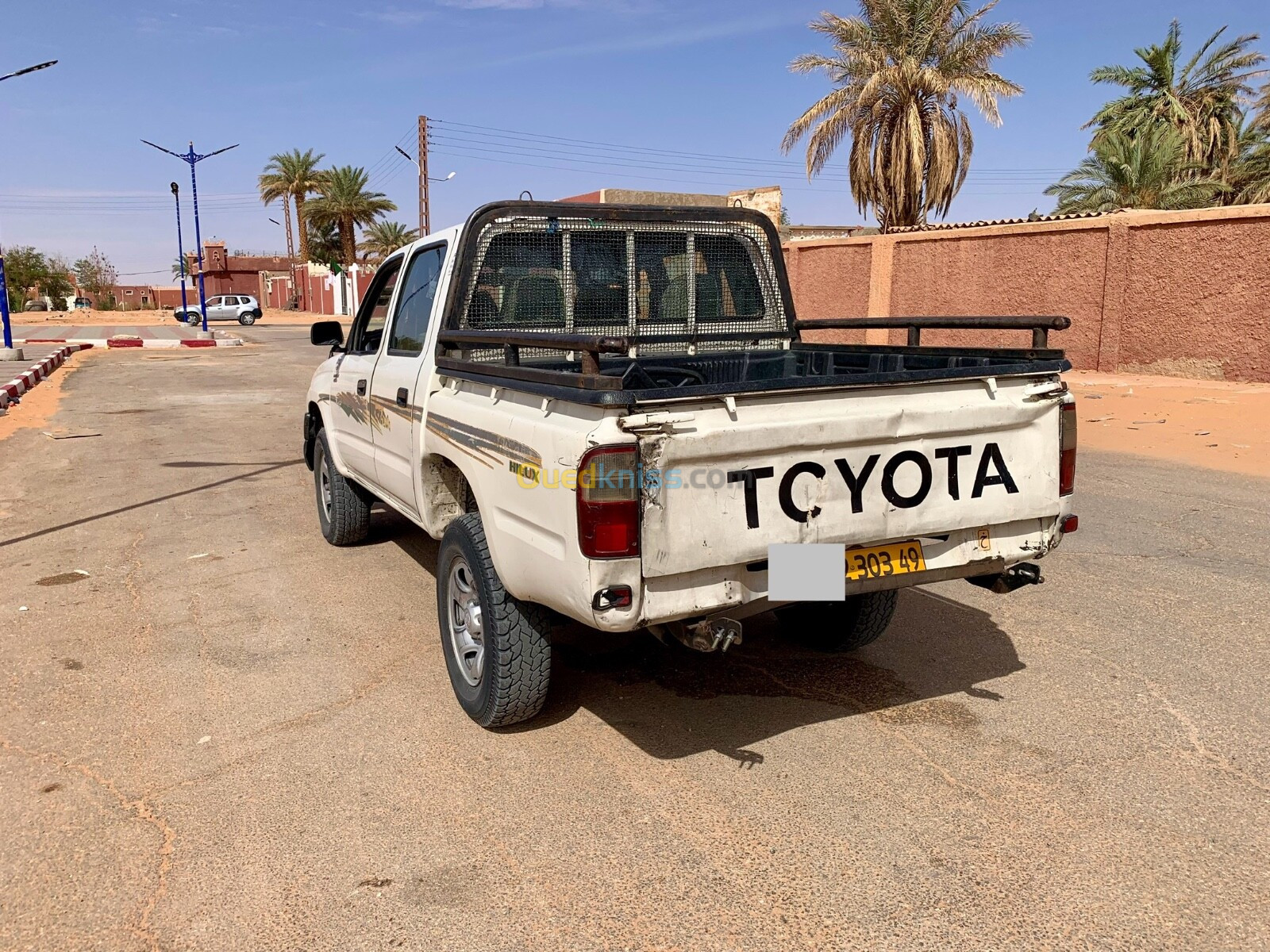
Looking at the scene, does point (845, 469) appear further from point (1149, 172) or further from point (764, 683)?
point (1149, 172)

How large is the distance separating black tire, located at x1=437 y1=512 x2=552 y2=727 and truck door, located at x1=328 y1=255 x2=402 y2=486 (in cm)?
131

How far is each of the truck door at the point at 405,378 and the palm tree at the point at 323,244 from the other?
196 ft

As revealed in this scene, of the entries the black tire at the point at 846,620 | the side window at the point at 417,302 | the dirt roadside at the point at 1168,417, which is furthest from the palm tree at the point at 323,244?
the black tire at the point at 846,620

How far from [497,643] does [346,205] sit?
187ft

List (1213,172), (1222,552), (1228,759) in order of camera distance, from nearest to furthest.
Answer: (1228,759)
(1222,552)
(1213,172)

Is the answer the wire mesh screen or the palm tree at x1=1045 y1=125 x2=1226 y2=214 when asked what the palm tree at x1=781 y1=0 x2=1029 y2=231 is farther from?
the wire mesh screen

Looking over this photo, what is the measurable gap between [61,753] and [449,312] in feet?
A: 7.33

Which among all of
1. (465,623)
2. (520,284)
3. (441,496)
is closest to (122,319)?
(520,284)

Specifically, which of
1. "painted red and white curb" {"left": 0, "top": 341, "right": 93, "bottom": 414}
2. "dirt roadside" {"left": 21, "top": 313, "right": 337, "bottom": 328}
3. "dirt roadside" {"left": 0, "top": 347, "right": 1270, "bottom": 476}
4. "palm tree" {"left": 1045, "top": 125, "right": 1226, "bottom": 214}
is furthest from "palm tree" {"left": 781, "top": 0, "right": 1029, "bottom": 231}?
"dirt roadside" {"left": 21, "top": 313, "right": 337, "bottom": 328}

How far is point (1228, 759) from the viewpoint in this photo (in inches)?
132

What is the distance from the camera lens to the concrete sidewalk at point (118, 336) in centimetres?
3009

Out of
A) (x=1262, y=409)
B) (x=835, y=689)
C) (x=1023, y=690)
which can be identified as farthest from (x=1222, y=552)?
(x=1262, y=409)

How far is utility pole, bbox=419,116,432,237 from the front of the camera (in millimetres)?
40781

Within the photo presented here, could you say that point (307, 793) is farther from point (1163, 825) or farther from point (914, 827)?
point (1163, 825)
